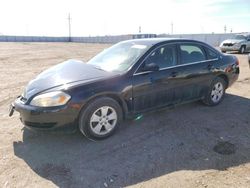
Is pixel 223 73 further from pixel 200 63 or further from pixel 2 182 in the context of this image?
pixel 2 182

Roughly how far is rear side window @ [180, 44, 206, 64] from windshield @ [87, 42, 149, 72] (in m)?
0.87

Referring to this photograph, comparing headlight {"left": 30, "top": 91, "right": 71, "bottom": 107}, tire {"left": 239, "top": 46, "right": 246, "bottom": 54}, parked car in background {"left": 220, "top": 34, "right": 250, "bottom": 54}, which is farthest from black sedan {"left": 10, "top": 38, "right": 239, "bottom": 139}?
tire {"left": 239, "top": 46, "right": 246, "bottom": 54}

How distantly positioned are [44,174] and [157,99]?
7.67ft

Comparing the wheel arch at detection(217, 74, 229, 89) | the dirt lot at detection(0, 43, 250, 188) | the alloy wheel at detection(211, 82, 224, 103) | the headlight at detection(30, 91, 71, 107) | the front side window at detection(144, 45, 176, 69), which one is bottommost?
the dirt lot at detection(0, 43, 250, 188)

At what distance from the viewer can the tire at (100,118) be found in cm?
395

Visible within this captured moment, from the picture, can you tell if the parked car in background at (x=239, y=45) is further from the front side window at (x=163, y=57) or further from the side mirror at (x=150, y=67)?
the side mirror at (x=150, y=67)

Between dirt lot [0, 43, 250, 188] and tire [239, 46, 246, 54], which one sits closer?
dirt lot [0, 43, 250, 188]

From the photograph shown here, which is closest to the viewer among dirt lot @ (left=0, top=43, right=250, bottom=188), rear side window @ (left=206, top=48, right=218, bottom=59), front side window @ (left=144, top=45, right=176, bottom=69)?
dirt lot @ (left=0, top=43, right=250, bottom=188)

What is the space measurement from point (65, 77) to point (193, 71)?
8.43 feet

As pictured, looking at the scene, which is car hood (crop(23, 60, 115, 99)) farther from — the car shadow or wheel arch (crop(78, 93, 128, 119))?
the car shadow

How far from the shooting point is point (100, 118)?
411 centimetres

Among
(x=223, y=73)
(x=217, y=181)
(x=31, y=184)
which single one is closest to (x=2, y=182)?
(x=31, y=184)

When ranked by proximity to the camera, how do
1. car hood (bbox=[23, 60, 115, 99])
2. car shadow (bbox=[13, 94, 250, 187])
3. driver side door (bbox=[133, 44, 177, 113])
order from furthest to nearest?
driver side door (bbox=[133, 44, 177, 113])
car hood (bbox=[23, 60, 115, 99])
car shadow (bbox=[13, 94, 250, 187])

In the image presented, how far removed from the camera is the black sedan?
12.5 ft
